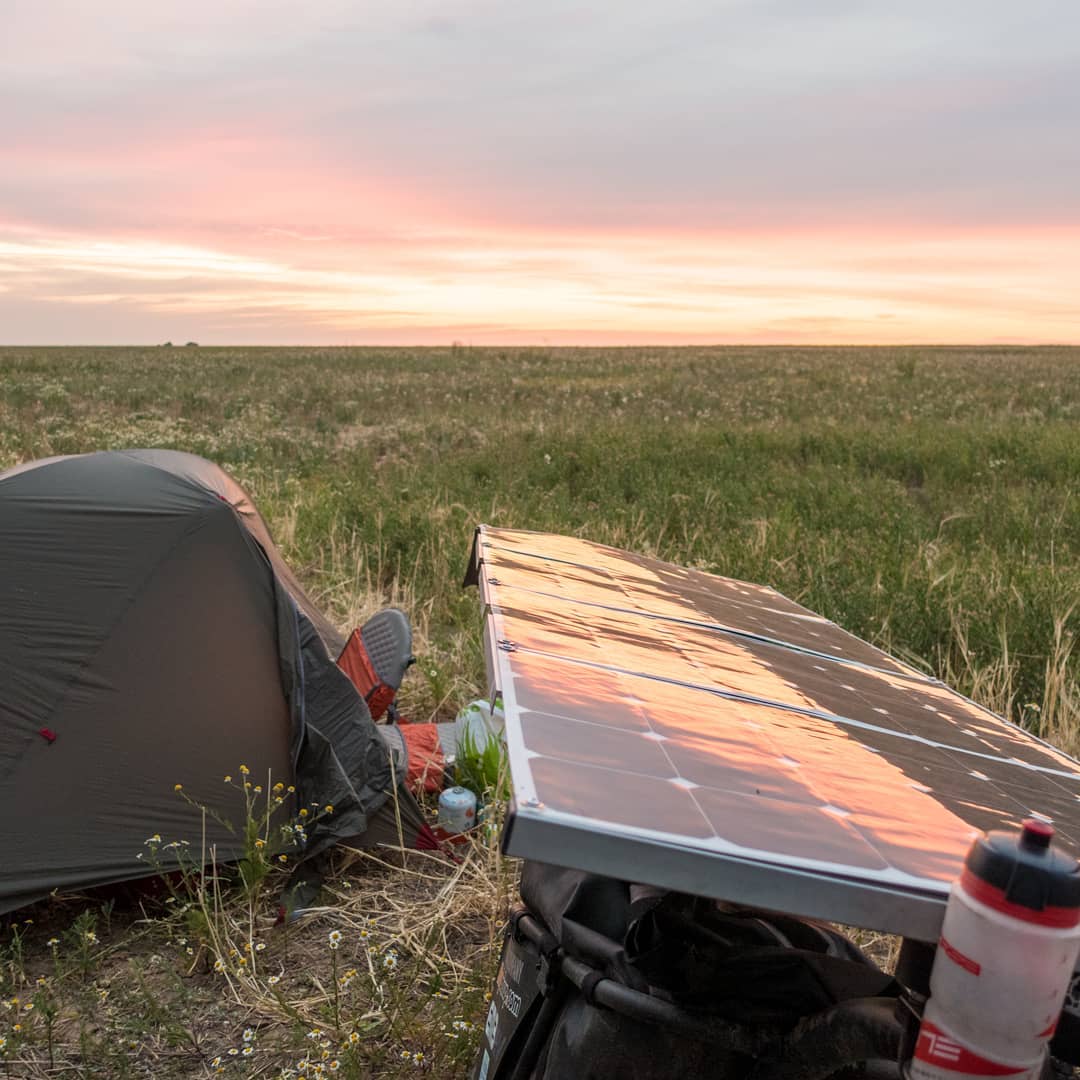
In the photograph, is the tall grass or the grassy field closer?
the grassy field

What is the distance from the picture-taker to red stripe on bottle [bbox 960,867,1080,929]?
1.15 metres

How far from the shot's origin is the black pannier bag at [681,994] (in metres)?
1.67

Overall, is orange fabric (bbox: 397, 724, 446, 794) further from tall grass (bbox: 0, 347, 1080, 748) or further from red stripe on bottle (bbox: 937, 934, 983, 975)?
red stripe on bottle (bbox: 937, 934, 983, 975)

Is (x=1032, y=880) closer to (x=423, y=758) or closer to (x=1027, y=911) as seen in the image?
(x=1027, y=911)

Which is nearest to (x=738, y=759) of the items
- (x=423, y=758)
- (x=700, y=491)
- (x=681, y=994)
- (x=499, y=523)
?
(x=681, y=994)

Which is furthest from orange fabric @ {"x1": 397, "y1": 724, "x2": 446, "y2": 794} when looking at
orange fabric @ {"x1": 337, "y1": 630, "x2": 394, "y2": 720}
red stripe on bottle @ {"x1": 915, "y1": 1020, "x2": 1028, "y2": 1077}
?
red stripe on bottle @ {"x1": 915, "y1": 1020, "x2": 1028, "y2": 1077}

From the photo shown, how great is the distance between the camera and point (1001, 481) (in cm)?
1180

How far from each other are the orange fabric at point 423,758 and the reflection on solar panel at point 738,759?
167 cm

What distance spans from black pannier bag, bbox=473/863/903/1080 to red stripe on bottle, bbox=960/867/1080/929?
425 millimetres

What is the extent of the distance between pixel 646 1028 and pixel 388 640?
11.8ft

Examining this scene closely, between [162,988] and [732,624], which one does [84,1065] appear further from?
[732,624]

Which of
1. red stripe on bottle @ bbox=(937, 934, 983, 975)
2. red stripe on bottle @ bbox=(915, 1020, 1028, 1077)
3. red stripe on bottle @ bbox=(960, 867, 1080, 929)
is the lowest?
red stripe on bottle @ bbox=(915, 1020, 1028, 1077)

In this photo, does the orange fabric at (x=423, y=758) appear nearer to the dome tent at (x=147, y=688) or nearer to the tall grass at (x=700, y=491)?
the dome tent at (x=147, y=688)

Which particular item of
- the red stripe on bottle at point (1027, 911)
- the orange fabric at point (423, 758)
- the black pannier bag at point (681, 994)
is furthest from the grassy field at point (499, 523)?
Answer: the red stripe on bottle at point (1027, 911)
